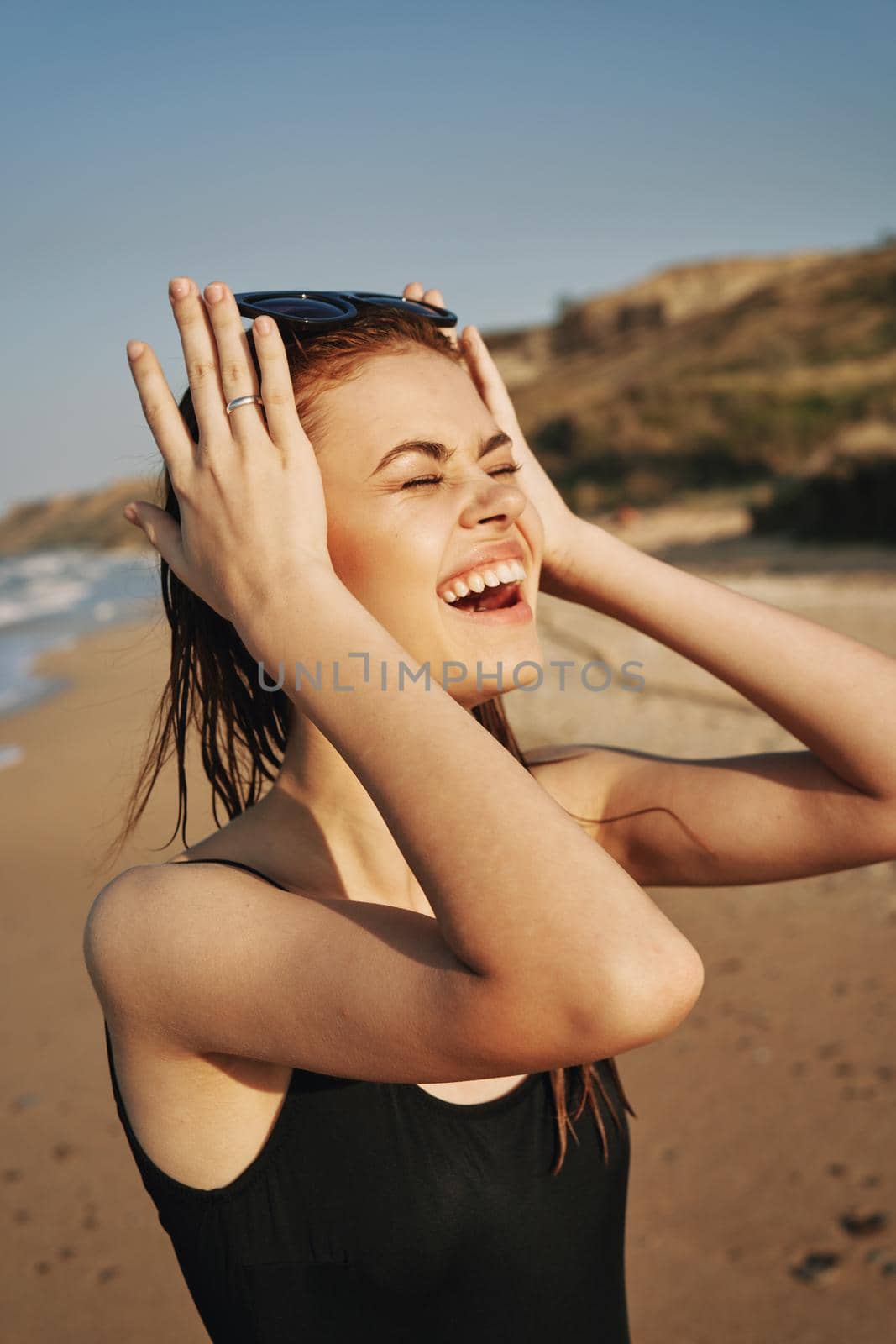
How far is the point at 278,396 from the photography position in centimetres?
154

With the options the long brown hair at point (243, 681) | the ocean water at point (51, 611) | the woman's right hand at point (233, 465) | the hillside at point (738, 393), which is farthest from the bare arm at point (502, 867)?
the hillside at point (738, 393)

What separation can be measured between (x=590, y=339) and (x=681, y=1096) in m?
82.5

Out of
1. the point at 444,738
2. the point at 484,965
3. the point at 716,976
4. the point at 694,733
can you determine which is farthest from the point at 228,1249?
the point at 694,733

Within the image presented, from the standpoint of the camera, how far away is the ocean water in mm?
14703

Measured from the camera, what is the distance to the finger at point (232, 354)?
1.54 meters

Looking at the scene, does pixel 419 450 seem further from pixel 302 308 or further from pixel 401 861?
pixel 401 861

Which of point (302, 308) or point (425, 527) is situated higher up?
point (302, 308)

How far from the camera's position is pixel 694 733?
357 inches

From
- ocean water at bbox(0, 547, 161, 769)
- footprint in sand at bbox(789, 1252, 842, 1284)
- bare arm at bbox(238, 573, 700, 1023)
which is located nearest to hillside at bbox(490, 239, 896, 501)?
ocean water at bbox(0, 547, 161, 769)

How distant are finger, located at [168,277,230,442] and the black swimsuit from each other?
25.9 inches

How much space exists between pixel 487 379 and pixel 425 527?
23.4 inches

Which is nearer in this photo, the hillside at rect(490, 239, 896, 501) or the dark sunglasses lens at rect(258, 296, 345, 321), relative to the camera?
the dark sunglasses lens at rect(258, 296, 345, 321)

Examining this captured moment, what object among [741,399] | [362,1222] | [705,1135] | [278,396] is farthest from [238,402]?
[741,399]
